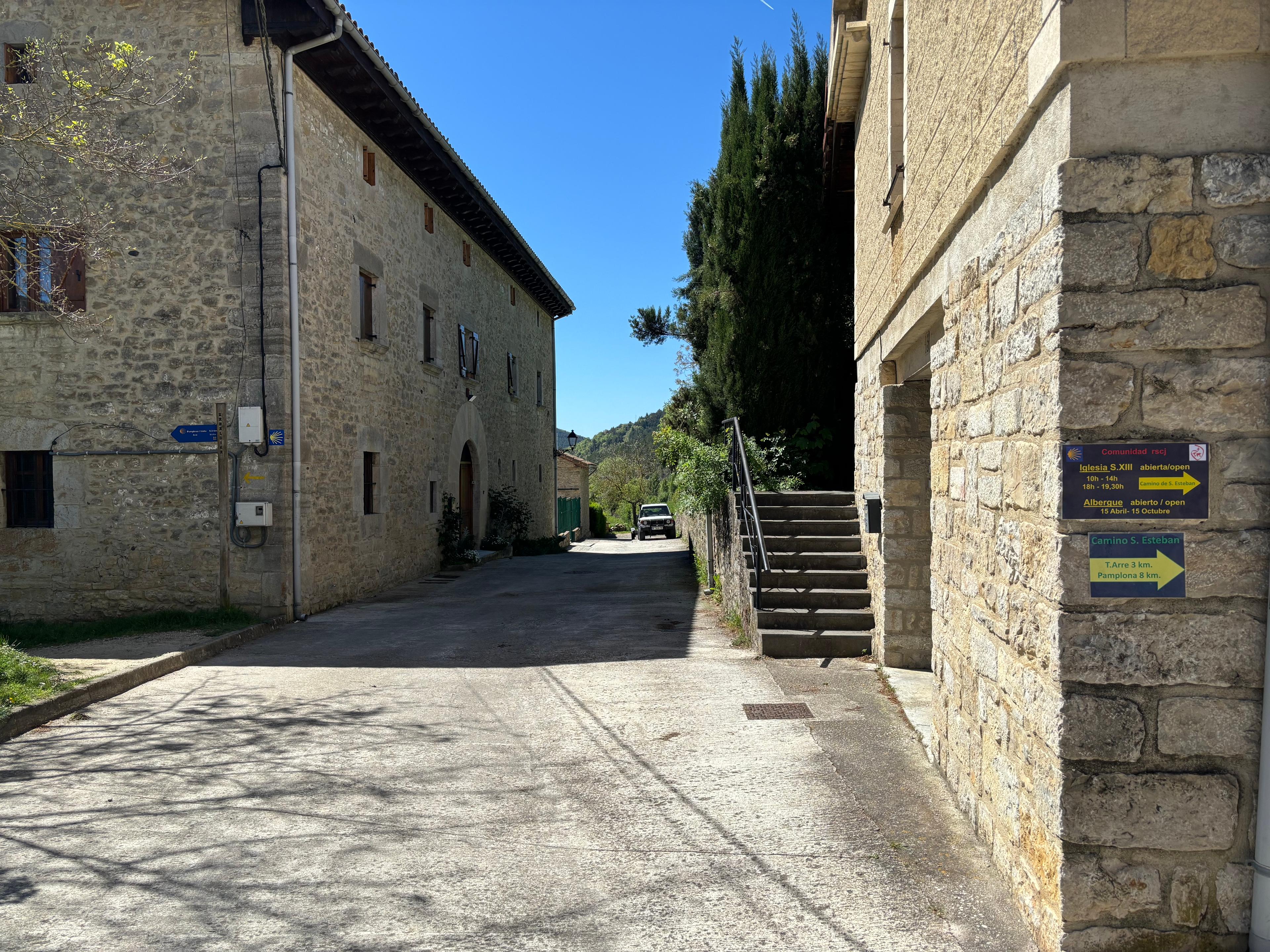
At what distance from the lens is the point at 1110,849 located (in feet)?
8.40

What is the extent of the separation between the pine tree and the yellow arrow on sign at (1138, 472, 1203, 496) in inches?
323

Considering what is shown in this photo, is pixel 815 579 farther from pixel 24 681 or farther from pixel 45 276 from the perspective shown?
pixel 45 276


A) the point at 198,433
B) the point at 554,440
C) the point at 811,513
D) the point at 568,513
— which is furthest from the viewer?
the point at 568,513

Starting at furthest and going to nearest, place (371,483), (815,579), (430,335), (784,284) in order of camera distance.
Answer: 1. (430,335)
2. (371,483)
3. (784,284)
4. (815,579)

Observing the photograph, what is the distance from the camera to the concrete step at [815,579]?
24.9 ft

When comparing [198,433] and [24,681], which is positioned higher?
[198,433]

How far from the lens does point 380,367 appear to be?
12.3 metres

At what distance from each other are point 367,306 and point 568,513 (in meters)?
19.3

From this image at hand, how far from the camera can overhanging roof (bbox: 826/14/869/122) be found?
24.8 ft

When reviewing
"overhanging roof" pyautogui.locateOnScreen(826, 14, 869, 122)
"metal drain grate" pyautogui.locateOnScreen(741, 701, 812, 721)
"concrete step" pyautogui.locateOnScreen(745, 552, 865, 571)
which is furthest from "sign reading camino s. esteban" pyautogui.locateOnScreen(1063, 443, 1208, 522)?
"overhanging roof" pyautogui.locateOnScreen(826, 14, 869, 122)

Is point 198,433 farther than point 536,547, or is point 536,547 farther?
point 536,547

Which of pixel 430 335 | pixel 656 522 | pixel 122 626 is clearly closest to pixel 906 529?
pixel 122 626

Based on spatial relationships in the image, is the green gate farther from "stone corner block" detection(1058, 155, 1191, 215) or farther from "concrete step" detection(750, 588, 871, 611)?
"stone corner block" detection(1058, 155, 1191, 215)

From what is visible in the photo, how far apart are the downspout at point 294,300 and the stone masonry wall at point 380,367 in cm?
18
